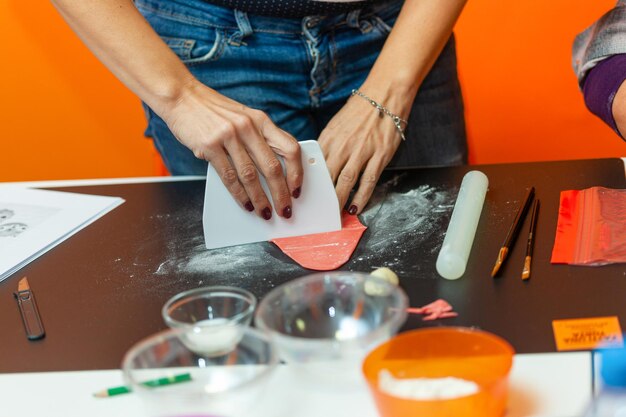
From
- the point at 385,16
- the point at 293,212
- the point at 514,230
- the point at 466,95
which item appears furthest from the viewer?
the point at 466,95

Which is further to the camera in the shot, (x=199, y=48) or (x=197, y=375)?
(x=199, y=48)

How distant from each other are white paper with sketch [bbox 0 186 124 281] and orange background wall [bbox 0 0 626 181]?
99cm

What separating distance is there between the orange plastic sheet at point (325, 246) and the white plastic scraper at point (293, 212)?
18 millimetres

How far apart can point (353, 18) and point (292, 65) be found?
0.12 m

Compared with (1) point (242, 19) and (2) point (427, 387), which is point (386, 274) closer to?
(2) point (427, 387)

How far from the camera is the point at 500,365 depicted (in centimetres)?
64

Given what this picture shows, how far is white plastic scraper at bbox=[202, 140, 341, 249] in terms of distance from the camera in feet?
3.45

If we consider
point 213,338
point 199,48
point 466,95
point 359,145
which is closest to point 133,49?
point 199,48

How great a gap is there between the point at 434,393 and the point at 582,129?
5.95 feet

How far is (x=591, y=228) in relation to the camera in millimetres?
947

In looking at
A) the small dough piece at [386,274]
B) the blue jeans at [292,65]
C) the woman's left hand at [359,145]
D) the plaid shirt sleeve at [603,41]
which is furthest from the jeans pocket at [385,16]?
the small dough piece at [386,274]

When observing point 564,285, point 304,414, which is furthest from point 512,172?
point 304,414

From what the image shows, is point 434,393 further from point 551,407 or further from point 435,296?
point 435,296

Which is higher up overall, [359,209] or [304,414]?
[359,209]
